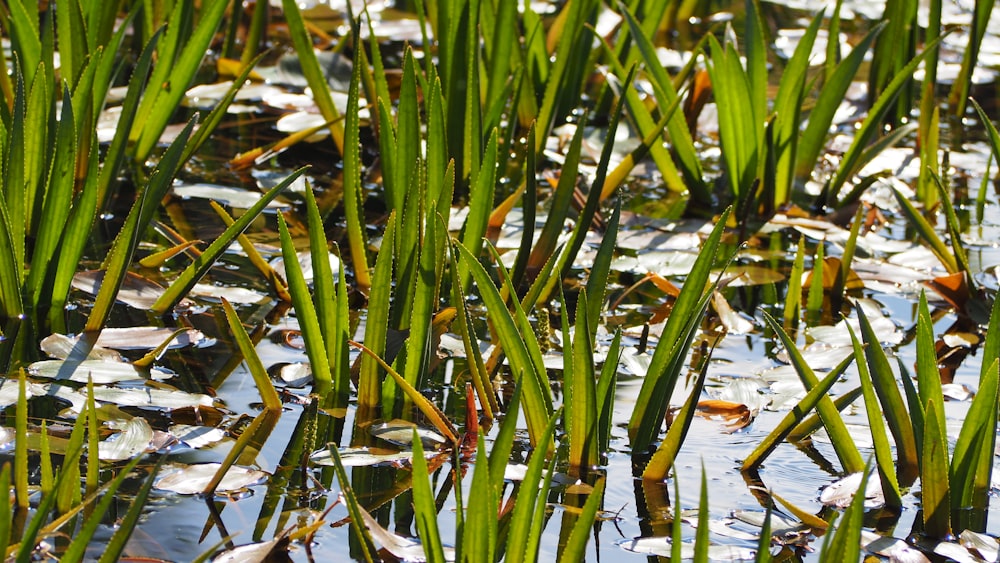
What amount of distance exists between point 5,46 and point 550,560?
2032 mm

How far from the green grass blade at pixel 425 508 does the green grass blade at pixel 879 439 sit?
1.42 ft

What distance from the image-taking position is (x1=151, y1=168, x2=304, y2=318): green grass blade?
1321 mm

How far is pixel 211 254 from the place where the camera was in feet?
4.48

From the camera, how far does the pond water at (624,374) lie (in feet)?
3.48

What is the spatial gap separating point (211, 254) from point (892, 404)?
0.76 m

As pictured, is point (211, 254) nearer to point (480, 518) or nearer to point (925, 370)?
point (480, 518)

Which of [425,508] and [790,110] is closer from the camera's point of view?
[425,508]

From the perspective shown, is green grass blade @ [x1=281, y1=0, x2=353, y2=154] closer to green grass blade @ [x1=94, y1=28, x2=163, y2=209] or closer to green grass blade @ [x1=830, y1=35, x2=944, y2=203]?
green grass blade @ [x1=94, y1=28, x2=163, y2=209]

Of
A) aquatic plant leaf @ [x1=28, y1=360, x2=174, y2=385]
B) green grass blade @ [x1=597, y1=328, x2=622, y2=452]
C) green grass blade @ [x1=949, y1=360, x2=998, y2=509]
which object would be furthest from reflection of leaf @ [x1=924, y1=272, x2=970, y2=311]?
aquatic plant leaf @ [x1=28, y1=360, x2=174, y2=385]

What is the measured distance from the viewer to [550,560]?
1.01 metres

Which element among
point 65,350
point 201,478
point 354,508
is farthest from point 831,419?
point 65,350

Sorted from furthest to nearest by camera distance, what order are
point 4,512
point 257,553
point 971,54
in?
point 971,54
point 257,553
point 4,512

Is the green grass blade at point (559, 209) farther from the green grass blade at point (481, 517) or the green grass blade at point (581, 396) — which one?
the green grass blade at point (481, 517)

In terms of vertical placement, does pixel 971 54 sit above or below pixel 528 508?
above
